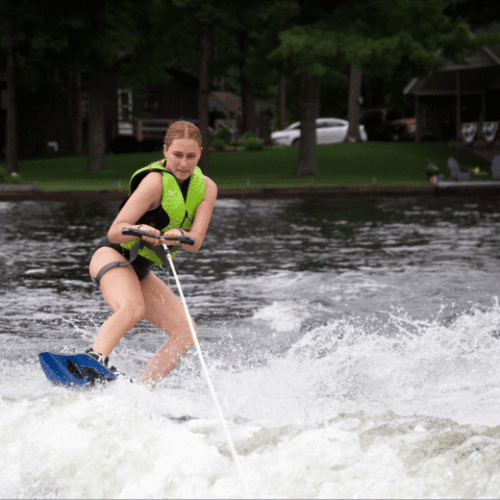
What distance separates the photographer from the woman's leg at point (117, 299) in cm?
489

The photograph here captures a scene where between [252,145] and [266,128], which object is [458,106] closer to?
[252,145]

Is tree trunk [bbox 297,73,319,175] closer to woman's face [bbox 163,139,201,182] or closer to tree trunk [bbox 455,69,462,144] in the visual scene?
tree trunk [bbox 455,69,462,144]

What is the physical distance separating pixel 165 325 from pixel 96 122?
82.7ft

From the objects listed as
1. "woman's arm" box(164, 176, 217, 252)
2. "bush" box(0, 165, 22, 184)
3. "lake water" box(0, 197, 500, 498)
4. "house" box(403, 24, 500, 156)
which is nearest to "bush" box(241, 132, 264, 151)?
"house" box(403, 24, 500, 156)

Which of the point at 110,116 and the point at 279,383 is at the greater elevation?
the point at 110,116

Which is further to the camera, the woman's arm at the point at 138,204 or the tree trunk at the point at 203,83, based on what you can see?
the tree trunk at the point at 203,83

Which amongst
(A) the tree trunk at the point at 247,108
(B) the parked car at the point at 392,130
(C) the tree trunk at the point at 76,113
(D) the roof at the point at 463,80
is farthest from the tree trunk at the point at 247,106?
(D) the roof at the point at 463,80

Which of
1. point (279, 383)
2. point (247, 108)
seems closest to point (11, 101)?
point (247, 108)

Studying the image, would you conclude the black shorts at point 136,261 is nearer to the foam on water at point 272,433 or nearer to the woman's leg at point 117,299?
Result: the woman's leg at point 117,299

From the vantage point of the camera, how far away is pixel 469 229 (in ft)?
50.1

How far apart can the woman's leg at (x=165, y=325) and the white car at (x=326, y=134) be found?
35436 millimetres

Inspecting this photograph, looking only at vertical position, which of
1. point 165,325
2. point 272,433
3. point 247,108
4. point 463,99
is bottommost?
point 272,433

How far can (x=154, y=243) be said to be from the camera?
15.9 ft

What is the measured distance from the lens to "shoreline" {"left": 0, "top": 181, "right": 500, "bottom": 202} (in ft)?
68.8
